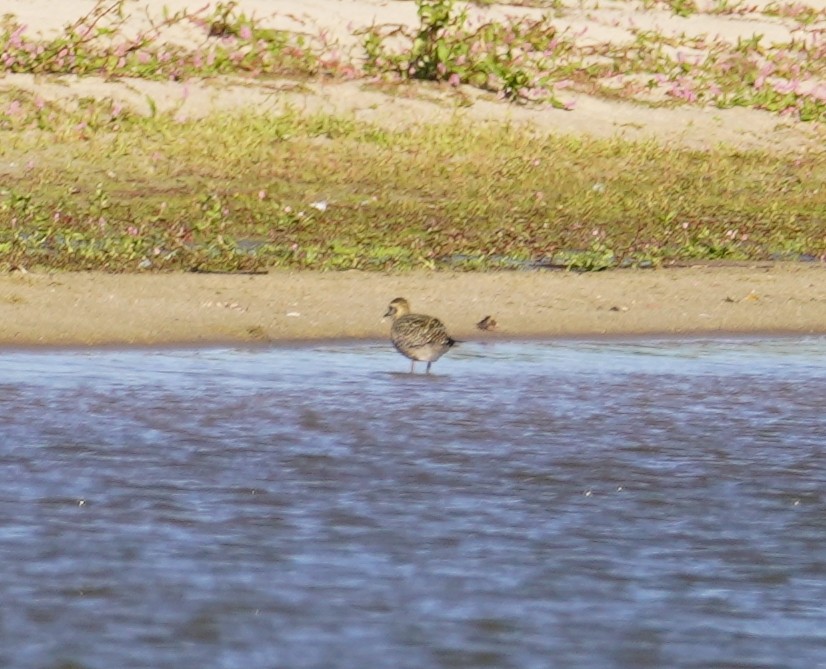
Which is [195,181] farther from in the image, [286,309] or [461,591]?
[461,591]

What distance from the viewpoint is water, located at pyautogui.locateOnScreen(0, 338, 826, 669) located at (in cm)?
569

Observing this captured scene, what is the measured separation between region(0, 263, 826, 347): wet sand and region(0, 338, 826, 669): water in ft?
1.74

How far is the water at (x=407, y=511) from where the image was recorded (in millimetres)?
5691

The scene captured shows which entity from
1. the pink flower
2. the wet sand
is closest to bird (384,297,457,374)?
the wet sand

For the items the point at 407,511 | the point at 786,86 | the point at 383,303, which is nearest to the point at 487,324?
the point at 383,303

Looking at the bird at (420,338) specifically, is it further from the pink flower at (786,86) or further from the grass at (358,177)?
the pink flower at (786,86)

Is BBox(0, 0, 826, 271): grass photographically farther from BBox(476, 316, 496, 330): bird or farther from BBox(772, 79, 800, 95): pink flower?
BBox(476, 316, 496, 330): bird

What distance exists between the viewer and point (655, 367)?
→ 10.8 meters

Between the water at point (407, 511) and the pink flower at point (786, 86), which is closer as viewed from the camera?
the water at point (407, 511)

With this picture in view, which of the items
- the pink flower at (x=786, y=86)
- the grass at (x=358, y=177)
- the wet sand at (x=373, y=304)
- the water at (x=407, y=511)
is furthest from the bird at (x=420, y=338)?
the pink flower at (x=786, y=86)

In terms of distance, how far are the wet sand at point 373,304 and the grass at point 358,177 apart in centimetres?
51

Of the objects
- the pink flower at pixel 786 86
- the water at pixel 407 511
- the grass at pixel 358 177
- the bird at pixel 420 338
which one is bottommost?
the water at pixel 407 511

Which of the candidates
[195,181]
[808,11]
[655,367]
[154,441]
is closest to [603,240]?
[195,181]

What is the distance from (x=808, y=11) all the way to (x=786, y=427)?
16.5 metres
